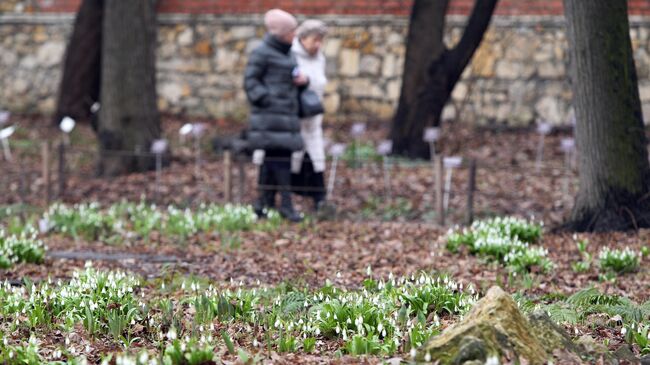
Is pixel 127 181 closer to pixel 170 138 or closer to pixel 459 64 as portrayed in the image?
pixel 170 138

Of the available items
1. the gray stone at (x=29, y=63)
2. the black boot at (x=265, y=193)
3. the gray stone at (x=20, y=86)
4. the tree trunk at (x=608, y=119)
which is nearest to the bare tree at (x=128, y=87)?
the black boot at (x=265, y=193)

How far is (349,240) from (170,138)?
7645mm

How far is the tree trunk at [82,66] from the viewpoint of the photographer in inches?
716

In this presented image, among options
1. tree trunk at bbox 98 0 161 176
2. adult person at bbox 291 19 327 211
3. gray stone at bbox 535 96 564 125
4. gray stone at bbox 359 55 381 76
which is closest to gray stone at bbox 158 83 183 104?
gray stone at bbox 359 55 381 76

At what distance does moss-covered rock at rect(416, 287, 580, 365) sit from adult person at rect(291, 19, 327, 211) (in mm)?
6448

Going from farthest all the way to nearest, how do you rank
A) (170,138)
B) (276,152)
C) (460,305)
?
1. (170,138)
2. (276,152)
3. (460,305)

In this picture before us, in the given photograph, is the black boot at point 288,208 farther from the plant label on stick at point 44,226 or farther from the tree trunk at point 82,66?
the tree trunk at point 82,66

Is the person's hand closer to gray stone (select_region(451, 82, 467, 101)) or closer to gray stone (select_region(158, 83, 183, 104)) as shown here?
gray stone (select_region(451, 82, 467, 101))

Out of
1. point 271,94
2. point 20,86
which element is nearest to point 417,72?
point 271,94

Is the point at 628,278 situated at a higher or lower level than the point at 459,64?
lower

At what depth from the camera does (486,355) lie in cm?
509

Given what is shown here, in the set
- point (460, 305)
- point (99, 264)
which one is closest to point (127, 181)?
point (99, 264)

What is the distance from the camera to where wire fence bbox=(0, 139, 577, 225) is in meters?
12.5

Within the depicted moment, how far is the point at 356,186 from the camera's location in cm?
1401
